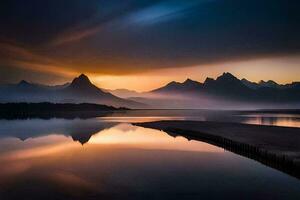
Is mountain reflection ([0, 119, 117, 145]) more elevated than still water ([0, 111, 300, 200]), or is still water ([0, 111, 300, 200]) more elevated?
mountain reflection ([0, 119, 117, 145])

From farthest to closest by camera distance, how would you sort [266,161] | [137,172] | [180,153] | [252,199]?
[180,153]
[266,161]
[137,172]
[252,199]

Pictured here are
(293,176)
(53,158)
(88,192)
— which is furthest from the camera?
(53,158)

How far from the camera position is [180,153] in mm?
42281

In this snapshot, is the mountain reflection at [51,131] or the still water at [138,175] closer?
the still water at [138,175]

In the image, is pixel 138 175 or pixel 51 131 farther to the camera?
pixel 51 131

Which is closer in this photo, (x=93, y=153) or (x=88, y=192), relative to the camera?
(x=88, y=192)

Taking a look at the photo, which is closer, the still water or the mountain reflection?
the still water

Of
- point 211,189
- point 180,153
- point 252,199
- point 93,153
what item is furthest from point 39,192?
point 180,153

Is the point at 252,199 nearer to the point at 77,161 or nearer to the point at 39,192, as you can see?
the point at 39,192

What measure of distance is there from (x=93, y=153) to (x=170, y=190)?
2092 cm

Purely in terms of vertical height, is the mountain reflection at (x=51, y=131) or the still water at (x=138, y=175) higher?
the mountain reflection at (x=51, y=131)

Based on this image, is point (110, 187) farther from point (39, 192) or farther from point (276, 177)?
point (276, 177)

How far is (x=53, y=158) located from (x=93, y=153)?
18.5 ft

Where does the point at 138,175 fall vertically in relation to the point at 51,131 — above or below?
below
